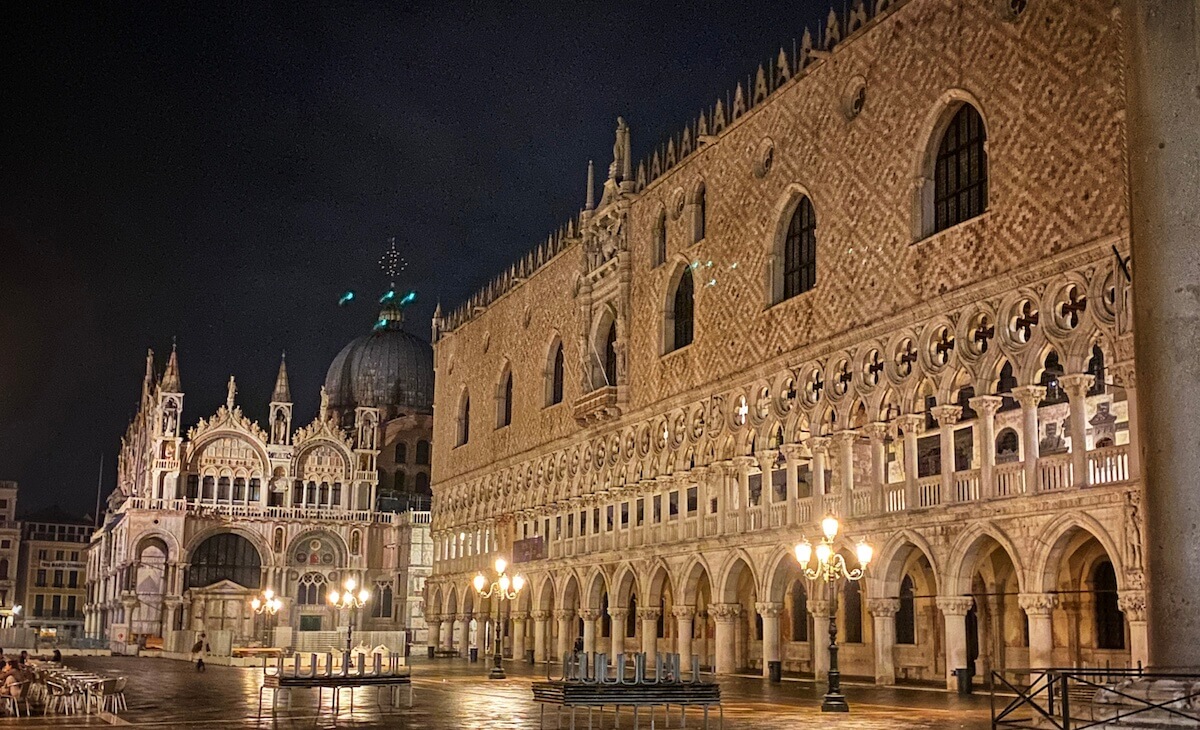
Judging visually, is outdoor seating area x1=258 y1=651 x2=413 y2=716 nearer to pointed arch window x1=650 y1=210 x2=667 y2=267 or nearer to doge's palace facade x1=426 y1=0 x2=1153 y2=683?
doge's palace facade x1=426 y1=0 x2=1153 y2=683

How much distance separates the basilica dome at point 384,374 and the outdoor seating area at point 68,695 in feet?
181

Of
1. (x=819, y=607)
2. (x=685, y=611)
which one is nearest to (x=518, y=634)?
(x=685, y=611)

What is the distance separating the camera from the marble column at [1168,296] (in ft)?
33.5

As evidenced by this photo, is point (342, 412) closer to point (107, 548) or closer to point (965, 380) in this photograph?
point (107, 548)

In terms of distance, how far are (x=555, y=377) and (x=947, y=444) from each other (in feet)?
68.9

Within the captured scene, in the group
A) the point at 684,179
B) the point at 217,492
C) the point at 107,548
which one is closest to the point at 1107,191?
the point at 684,179

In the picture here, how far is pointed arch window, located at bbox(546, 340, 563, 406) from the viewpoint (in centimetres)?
4397

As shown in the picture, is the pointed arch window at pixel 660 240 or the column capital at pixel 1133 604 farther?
the pointed arch window at pixel 660 240

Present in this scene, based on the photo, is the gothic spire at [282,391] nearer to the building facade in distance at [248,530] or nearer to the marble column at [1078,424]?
the building facade in distance at [248,530]

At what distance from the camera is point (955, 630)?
79.2 ft

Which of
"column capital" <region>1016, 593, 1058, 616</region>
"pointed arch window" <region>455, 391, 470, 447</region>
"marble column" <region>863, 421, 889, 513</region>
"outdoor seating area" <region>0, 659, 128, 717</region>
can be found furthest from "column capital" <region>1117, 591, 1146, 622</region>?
"pointed arch window" <region>455, 391, 470, 447</region>

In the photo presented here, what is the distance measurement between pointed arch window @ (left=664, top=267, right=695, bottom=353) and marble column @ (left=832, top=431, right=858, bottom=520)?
8.30 meters

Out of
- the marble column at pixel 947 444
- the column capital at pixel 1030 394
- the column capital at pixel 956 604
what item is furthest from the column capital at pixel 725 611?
the column capital at pixel 1030 394

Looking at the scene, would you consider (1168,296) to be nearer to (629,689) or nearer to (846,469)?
(629,689)
